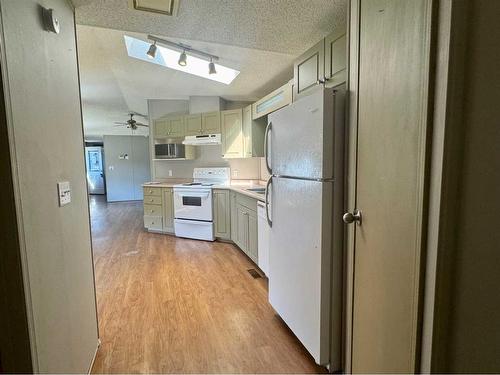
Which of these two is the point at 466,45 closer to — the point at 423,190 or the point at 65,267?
the point at 423,190

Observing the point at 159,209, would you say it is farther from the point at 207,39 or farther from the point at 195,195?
the point at 207,39

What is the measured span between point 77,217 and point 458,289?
5.85 feet

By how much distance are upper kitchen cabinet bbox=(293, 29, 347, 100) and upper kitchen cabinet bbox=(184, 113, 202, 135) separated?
2.45 meters

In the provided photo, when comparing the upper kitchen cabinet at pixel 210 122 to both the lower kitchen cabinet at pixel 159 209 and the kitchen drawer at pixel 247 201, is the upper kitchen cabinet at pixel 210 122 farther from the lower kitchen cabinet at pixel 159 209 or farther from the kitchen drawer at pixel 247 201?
the kitchen drawer at pixel 247 201

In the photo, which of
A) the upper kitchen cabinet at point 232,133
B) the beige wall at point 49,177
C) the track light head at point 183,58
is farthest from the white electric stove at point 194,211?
the beige wall at point 49,177

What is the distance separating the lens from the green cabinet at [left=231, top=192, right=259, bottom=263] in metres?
3.03

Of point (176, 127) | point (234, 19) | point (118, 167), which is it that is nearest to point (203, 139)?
point (176, 127)

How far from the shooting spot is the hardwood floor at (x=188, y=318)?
159cm

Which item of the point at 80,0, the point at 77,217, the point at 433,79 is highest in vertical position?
the point at 80,0

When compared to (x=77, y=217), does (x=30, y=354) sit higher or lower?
lower

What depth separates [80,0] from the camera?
145 cm

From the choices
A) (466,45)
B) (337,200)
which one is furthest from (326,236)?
(466,45)

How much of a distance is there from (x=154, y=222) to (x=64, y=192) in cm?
355

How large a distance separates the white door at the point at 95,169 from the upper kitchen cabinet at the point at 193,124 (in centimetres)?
756
